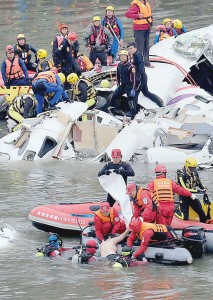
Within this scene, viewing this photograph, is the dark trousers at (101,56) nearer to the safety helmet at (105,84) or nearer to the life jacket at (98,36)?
the life jacket at (98,36)

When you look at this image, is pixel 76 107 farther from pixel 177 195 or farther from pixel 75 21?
pixel 75 21

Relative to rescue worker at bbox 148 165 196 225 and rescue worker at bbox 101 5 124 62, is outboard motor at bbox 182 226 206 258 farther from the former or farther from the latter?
rescue worker at bbox 101 5 124 62

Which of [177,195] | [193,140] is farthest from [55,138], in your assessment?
[177,195]

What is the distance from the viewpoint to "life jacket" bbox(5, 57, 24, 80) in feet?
75.1

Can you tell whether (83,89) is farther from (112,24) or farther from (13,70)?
(112,24)

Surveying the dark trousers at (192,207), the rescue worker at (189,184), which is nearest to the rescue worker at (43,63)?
the rescue worker at (189,184)

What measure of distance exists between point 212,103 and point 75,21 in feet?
41.1

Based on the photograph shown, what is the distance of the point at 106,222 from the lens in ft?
49.0

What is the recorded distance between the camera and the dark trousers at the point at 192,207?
15148mm

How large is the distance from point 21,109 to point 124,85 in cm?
214

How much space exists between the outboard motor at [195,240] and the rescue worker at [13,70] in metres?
9.20

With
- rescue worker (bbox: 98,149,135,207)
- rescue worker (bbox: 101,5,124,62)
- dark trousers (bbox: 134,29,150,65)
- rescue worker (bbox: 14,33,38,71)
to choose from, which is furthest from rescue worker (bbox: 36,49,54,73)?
rescue worker (bbox: 98,149,135,207)

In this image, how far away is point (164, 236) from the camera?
47.6 feet

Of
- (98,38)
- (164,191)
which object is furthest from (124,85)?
(164,191)
